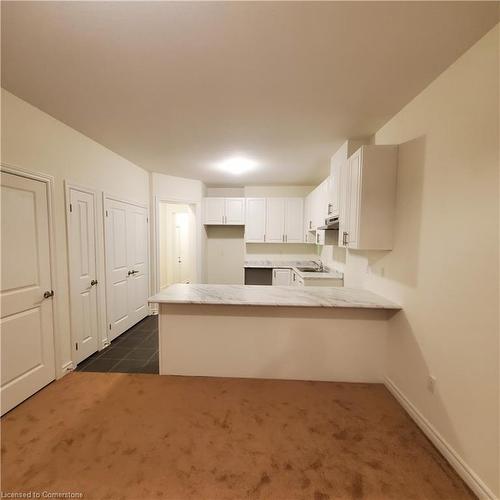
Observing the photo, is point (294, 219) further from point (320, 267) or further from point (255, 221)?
point (320, 267)

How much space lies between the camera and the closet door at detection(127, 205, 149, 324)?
12.3 feet

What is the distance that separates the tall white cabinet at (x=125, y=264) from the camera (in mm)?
3283

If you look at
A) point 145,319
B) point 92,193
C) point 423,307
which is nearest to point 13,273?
point 92,193

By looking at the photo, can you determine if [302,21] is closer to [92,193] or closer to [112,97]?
[112,97]

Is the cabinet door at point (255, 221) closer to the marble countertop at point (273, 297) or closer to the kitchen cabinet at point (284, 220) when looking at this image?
the kitchen cabinet at point (284, 220)

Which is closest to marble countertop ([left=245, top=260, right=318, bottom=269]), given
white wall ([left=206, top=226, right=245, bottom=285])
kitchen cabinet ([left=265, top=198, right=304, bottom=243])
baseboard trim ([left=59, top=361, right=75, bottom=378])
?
white wall ([left=206, top=226, right=245, bottom=285])

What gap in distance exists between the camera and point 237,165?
3.85m

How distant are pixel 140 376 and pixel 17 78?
2858 mm

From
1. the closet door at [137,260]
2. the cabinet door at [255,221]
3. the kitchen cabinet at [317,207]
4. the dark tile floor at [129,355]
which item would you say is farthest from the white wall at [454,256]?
the closet door at [137,260]

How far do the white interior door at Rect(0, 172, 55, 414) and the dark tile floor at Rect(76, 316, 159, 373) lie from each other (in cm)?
49

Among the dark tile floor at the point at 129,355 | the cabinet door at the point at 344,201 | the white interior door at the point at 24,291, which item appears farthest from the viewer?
the dark tile floor at the point at 129,355

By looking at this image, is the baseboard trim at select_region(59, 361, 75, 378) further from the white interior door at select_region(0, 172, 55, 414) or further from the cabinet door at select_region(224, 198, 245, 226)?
the cabinet door at select_region(224, 198, 245, 226)

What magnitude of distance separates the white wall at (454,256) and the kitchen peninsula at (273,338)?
33 cm

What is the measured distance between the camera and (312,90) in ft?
6.14
